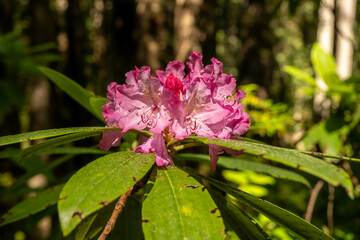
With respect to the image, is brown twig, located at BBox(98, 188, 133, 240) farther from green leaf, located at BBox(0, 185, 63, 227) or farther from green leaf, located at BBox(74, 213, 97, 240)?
green leaf, located at BBox(0, 185, 63, 227)

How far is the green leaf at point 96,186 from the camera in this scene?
53cm

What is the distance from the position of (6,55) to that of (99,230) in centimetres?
234

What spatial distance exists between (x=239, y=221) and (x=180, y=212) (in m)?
0.31

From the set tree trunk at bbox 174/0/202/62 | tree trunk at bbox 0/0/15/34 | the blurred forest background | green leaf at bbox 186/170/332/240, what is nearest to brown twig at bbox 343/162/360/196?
the blurred forest background

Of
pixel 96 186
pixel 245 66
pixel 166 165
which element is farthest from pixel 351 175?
pixel 245 66

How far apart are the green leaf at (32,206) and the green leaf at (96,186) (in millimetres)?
445

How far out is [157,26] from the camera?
10.2ft

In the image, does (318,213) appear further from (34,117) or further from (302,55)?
(302,55)

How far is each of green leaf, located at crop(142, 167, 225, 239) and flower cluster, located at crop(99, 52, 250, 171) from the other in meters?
0.09

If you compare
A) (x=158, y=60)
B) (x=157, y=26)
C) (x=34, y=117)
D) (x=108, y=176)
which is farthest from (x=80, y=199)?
(x=34, y=117)

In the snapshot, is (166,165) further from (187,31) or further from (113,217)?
(187,31)

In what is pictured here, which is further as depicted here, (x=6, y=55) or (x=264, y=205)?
(x=6, y=55)

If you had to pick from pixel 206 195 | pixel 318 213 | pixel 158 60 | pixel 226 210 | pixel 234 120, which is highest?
pixel 158 60

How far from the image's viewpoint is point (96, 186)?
23.1 inches
